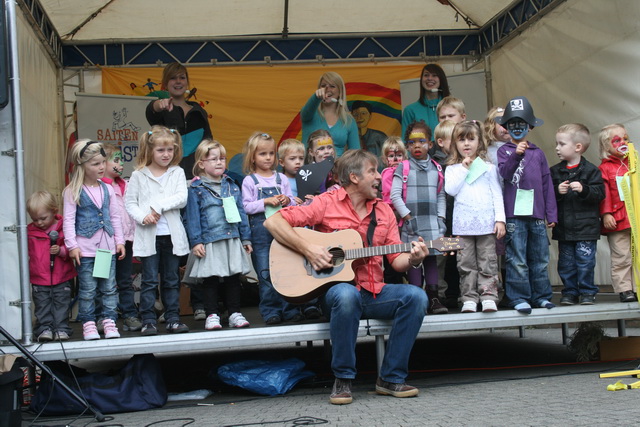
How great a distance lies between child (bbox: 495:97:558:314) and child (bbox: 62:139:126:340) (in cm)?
296

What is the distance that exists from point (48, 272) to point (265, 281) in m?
1.56

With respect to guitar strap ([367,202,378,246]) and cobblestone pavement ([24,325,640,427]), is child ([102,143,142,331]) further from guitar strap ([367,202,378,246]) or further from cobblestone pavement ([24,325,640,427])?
guitar strap ([367,202,378,246])

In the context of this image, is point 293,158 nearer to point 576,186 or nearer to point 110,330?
point 110,330

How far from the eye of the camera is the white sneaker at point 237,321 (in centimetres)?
510

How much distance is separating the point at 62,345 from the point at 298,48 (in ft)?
23.3

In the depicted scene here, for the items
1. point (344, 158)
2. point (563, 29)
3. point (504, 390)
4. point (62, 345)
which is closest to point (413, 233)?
point (344, 158)

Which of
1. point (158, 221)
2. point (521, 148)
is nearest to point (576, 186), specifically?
point (521, 148)

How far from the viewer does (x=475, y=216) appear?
5.32 meters

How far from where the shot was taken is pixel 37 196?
5035mm

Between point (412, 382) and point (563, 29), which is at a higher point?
point (563, 29)

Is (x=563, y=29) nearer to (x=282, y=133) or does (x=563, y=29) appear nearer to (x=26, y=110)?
(x=282, y=133)

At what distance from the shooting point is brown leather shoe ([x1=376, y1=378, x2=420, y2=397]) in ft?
15.3

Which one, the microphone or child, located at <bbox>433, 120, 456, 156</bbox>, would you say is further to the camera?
child, located at <bbox>433, 120, 456, 156</bbox>

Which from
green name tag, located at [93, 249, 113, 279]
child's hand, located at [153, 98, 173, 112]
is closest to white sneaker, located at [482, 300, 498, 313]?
green name tag, located at [93, 249, 113, 279]
